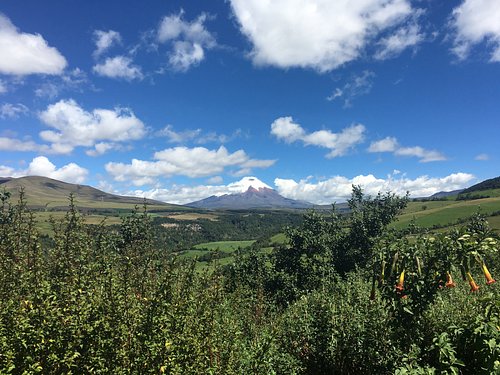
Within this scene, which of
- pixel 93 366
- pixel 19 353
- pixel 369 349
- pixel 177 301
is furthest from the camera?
pixel 369 349

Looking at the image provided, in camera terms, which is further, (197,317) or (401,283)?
(197,317)

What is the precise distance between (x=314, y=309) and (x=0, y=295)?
9.59 m

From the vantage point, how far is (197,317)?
859cm

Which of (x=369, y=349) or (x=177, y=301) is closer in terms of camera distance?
(x=177, y=301)

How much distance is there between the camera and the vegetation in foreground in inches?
257

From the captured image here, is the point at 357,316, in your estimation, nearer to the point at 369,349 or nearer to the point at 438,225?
the point at 369,349

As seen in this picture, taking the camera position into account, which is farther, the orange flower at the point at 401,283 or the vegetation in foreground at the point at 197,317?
the orange flower at the point at 401,283

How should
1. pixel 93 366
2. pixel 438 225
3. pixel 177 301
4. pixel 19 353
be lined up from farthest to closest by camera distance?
pixel 438 225, pixel 177 301, pixel 93 366, pixel 19 353

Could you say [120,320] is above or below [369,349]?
above

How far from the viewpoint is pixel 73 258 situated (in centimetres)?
870

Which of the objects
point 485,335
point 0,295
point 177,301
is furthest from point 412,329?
point 0,295

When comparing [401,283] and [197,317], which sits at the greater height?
[401,283]

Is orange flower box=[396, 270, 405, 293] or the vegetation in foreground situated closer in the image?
the vegetation in foreground

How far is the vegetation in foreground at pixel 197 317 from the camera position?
6535mm
